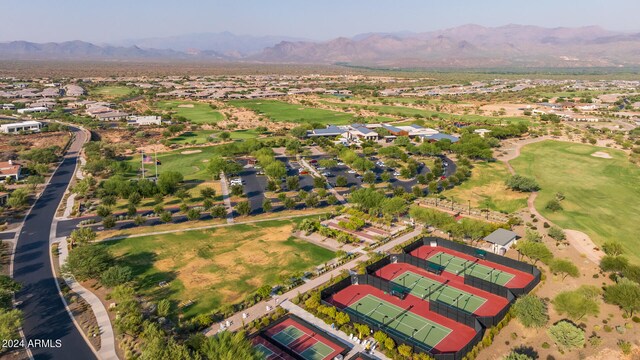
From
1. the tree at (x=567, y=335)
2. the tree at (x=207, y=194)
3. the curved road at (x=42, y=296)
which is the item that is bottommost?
the curved road at (x=42, y=296)

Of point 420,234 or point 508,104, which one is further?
point 508,104

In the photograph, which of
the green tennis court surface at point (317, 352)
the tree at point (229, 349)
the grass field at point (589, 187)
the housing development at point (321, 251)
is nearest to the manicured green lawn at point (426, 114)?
the grass field at point (589, 187)

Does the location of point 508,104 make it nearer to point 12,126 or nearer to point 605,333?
point 605,333

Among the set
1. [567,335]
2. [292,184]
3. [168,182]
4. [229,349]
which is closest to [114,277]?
[229,349]

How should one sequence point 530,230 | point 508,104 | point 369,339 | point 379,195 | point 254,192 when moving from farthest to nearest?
point 508,104 < point 254,192 < point 379,195 < point 530,230 < point 369,339

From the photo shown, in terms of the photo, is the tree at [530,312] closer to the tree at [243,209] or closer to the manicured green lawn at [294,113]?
the tree at [243,209]

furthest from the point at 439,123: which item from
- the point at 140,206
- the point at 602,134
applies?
the point at 140,206

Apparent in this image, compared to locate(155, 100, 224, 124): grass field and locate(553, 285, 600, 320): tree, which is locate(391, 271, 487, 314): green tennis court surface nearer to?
locate(553, 285, 600, 320): tree
